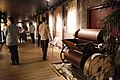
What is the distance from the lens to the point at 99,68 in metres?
3.41

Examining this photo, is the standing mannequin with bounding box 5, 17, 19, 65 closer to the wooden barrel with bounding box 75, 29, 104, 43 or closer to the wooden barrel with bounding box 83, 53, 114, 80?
the wooden barrel with bounding box 75, 29, 104, 43

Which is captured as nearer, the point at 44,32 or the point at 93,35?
the point at 93,35

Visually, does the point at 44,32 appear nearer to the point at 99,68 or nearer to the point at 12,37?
the point at 12,37

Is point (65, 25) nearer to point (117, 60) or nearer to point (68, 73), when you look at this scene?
point (68, 73)

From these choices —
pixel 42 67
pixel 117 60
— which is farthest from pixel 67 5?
pixel 117 60

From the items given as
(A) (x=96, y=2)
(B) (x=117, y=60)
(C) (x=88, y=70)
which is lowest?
(C) (x=88, y=70)

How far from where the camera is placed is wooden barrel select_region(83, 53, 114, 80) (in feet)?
10.3

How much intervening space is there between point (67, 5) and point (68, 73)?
4.41 metres

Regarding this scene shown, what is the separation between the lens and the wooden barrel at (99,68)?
3.14 metres

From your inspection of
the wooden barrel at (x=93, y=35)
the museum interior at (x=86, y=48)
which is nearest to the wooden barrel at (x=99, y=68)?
the museum interior at (x=86, y=48)

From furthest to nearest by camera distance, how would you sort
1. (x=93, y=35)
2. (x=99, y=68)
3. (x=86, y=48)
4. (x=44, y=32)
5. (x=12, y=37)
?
(x=44, y=32) → (x=12, y=37) → (x=93, y=35) → (x=86, y=48) → (x=99, y=68)

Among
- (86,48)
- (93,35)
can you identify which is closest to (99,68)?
(86,48)

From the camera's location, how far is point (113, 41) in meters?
3.13

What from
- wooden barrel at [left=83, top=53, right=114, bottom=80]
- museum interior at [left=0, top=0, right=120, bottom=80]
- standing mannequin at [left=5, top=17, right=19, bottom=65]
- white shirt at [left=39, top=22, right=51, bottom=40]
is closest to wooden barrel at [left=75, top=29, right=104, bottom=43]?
museum interior at [left=0, top=0, right=120, bottom=80]
